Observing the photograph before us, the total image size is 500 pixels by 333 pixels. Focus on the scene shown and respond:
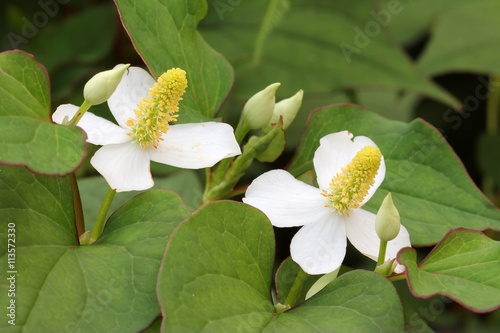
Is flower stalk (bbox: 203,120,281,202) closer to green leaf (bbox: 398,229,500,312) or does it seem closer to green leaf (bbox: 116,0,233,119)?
green leaf (bbox: 116,0,233,119)

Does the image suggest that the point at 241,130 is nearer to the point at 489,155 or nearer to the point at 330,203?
the point at 330,203

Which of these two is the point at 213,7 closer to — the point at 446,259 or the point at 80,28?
the point at 80,28

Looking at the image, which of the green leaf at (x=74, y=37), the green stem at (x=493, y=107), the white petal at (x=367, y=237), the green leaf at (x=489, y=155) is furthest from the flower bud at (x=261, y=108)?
the green stem at (x=493, y=107)

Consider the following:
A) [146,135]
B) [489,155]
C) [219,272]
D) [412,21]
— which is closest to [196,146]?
[146,135]

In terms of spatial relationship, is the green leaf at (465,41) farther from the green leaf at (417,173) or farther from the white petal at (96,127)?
the white petal at (96,127)

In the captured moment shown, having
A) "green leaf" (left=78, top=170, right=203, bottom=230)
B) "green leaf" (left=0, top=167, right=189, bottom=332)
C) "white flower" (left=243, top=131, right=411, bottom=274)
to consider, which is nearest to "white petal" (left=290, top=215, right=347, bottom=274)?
"white flower" (left=243, top=131, right=411, bottom=274)

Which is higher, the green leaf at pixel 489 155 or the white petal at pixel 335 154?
the white petal at pixel 335 154
